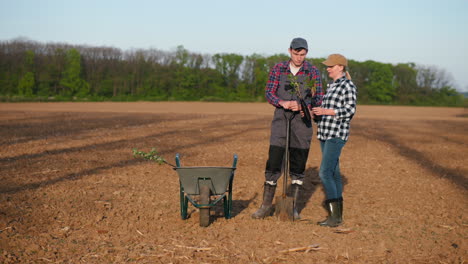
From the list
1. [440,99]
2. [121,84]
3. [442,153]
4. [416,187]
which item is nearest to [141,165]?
[416,187]

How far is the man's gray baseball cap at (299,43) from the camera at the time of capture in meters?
4.43

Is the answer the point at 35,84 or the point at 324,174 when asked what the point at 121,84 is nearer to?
the point at 35,84

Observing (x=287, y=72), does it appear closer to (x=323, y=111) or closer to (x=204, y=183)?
(x=323, y=111)

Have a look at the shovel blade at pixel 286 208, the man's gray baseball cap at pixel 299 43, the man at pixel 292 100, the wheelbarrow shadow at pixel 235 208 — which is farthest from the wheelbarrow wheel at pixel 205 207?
the man's gray baseball cap at pixel 299 43

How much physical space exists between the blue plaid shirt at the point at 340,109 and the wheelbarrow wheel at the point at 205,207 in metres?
1.27

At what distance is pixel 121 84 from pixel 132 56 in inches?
227

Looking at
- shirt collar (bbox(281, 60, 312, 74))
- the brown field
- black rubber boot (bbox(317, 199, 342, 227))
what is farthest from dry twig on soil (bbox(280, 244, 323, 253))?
shirt collar (bbox(281, 60, 312, 74))

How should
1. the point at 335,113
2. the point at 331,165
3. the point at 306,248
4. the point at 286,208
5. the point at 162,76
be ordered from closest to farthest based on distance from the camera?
the point at 306,248
the point at 335,113
the point at 331,165
the point at 286,208
the point at 162,76

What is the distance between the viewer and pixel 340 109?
4250mm

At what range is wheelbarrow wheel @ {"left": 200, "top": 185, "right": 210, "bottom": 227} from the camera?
169 inches

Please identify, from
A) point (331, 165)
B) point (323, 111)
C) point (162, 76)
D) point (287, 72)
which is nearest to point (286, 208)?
point (331, 165)

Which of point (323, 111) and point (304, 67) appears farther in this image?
point (304, 67)

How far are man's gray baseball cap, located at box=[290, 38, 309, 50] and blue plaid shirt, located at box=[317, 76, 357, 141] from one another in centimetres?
49

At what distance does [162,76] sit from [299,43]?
58038 millimetres
